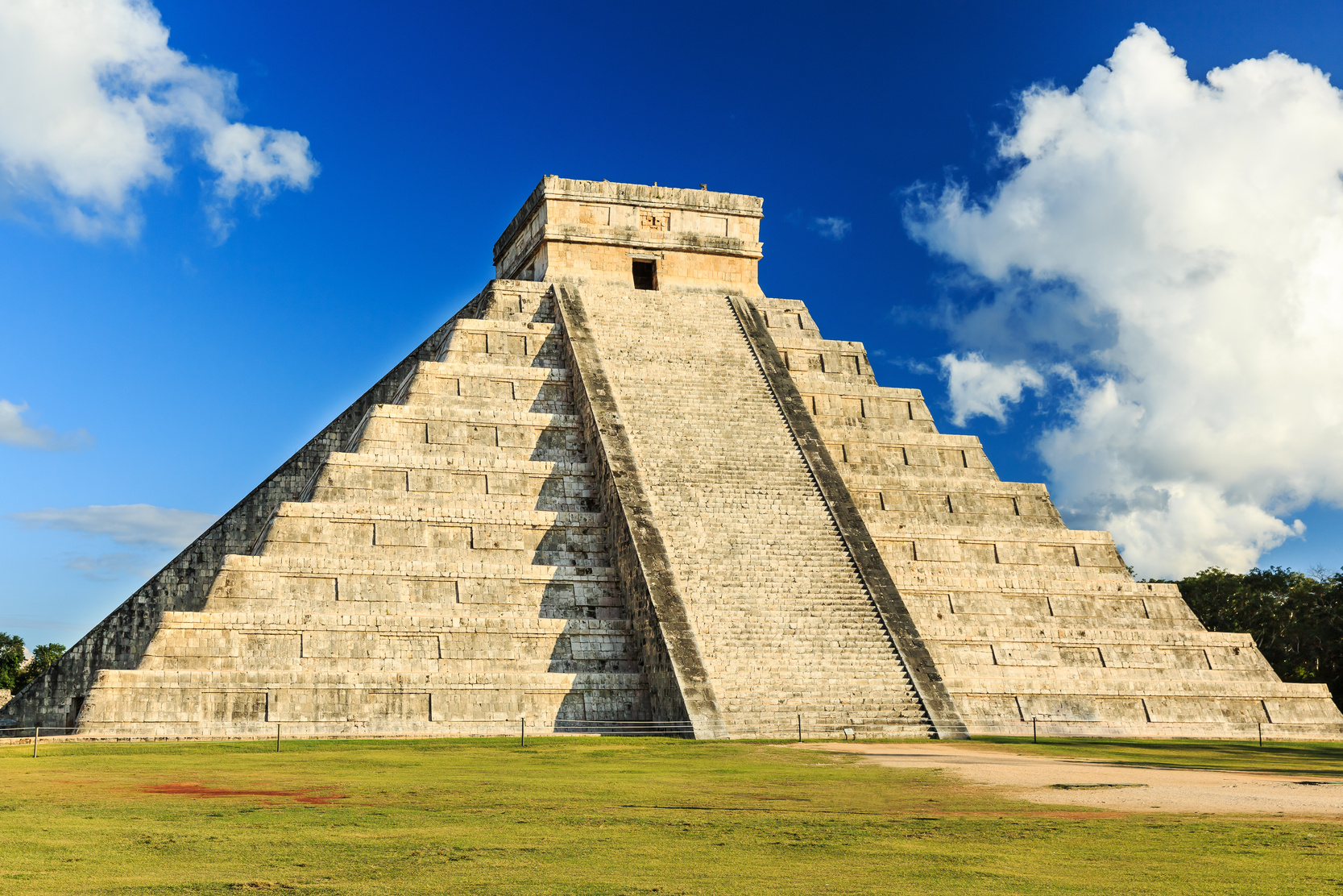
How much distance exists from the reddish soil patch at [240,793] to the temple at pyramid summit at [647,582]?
7078mm

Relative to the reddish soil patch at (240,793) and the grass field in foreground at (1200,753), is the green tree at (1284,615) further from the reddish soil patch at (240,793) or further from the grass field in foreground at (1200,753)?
the reddish soil patch at (240,793)

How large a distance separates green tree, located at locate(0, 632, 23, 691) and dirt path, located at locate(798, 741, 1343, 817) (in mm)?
43045

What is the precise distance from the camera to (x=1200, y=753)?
56.7 ft

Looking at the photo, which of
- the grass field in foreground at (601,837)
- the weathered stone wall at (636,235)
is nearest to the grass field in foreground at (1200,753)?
the grass field in foreground at (601,837)

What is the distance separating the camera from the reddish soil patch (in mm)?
10227

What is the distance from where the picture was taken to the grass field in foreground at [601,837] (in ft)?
22.2

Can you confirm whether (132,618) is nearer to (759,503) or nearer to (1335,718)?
(759,503)

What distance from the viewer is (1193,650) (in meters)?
22.5

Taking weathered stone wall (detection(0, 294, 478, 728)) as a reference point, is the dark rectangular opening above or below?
above

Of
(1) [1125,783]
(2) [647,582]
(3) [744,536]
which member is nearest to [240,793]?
(1) [1125,783]

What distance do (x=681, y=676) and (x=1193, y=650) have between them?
10.2 metres

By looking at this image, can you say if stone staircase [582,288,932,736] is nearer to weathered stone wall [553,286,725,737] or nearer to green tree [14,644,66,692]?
weathered stone wall [553,286,725,737]

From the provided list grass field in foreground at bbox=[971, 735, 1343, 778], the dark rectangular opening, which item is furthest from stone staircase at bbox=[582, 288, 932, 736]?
grass field in foreground at bbox=[971, 735, 1343, 778]

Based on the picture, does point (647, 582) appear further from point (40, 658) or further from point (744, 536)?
point (40, 658)
